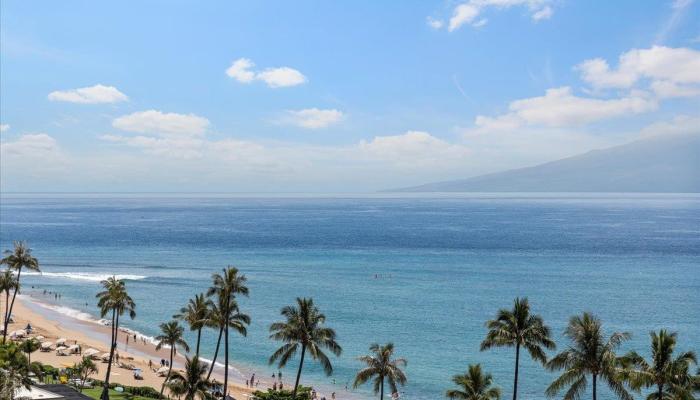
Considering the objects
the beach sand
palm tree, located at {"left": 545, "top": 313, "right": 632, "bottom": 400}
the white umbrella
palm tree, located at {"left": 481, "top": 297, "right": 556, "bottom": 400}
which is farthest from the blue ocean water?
palm tree, located at {"left": 545, "top": 313, "right": 632, "bottom": 400}

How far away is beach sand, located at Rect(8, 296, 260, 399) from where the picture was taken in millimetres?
63000

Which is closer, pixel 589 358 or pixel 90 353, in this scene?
pixel 589 358

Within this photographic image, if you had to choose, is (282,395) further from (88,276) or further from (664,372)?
(88,276)

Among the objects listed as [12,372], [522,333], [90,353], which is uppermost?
[522,333]

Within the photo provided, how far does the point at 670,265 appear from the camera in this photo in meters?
138

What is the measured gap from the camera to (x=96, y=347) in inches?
3054

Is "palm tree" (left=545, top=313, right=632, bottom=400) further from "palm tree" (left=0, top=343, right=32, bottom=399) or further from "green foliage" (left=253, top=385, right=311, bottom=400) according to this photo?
"palm tree" (left=0, top=343, right=32, bottom=399)

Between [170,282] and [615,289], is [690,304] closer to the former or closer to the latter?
[615,289]

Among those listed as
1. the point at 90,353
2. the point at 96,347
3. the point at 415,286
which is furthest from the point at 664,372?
the point at 415,286

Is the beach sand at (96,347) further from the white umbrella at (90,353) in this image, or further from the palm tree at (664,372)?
the palm tree at (664,372)

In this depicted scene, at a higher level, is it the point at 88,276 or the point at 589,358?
the point at 589,358

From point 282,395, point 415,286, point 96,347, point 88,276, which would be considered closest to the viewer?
point 282,395

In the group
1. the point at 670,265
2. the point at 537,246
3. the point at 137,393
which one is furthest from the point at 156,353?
the point at 537,246

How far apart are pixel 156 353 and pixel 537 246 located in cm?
13009
